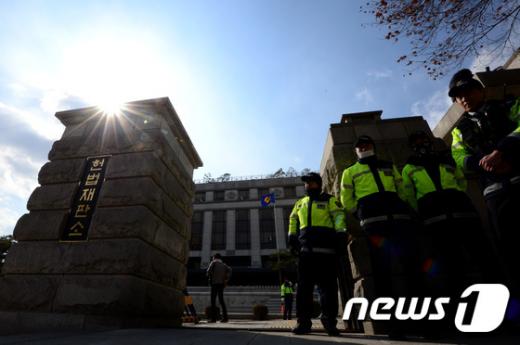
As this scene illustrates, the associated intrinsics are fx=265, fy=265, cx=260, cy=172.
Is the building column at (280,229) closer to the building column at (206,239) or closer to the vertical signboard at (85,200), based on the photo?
the building column at (206,239)

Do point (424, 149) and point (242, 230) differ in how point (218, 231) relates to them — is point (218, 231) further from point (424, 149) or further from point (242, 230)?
point (424, 149)

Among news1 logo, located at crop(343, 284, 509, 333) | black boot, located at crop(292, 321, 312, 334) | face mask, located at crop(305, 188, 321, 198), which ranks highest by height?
face mask, located at crop(305, 188, 321, 198)

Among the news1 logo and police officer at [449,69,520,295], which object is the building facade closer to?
the news1 logo

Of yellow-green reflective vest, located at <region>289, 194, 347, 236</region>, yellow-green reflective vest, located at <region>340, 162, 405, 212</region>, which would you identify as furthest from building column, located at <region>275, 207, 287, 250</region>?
yellow-green reflective vest, located at <region>340, 162, 405, 212</region>

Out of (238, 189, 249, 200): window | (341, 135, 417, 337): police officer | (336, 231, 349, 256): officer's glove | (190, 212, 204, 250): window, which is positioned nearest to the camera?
(341, 135, 417, 337): police officer

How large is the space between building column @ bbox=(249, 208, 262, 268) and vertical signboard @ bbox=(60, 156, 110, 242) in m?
35.6

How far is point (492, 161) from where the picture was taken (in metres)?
2.29

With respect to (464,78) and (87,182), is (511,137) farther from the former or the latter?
(87,182)

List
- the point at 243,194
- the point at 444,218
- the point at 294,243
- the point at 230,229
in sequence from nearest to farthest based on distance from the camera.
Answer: the point at 444,218
the point at 294,243
the point at 230,229
the point at 243,194

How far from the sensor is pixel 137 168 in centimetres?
468

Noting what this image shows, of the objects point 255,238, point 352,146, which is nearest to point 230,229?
point 255,238

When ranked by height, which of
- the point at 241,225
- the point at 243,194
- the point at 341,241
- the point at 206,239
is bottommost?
the point at 341,241

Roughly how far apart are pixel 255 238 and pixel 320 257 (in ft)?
123

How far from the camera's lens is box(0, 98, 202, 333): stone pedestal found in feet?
12.5
